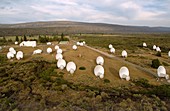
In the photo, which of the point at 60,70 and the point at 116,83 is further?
the point at 60,70

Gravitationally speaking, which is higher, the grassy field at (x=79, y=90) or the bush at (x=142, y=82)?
the bush at (x=142, y=82)

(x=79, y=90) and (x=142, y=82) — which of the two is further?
(x=142, y=82)

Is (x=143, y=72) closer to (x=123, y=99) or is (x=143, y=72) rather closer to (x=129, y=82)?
(x=129, y=82)

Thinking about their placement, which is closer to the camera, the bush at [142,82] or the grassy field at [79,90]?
the grassy field at [79,90]

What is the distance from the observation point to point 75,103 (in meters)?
36.3

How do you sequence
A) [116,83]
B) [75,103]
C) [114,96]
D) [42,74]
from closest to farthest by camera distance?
[75,103]
[114,96]
[116,83]
[42,74]

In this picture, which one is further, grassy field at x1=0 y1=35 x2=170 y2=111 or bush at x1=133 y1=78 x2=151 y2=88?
bush at x1=133 y1=78 x2=151 y2=88

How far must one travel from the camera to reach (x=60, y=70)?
54875 mm

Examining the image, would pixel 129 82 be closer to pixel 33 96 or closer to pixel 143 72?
pixel 143 72

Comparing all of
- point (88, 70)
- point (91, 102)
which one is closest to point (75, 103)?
point (91, 102)

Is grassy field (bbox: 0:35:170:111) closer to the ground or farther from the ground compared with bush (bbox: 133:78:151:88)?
closer to the ground

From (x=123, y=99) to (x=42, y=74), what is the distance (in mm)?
23281

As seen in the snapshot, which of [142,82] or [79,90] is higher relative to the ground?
[142,82]

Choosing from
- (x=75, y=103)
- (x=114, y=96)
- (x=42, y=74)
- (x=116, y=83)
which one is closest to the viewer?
(x=75, y=103)
